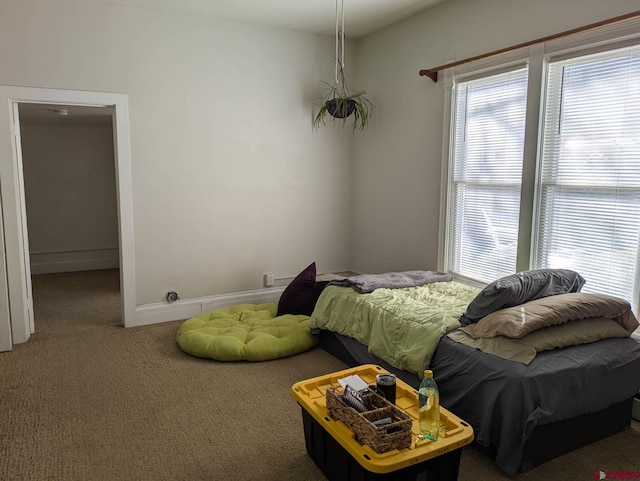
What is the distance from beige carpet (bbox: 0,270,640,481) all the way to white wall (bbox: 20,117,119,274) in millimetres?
2691

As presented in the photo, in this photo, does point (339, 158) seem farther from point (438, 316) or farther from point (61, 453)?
point (61, 453)

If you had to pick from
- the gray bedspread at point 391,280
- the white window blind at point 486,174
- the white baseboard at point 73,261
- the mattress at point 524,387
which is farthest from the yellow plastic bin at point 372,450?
the white baseboard at point 73,261

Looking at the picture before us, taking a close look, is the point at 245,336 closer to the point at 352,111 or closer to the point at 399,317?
the point at 399,317

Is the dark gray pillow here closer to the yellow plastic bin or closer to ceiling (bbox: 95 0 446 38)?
the yellow plastic bin

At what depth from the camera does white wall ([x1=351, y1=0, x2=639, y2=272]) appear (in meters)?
3.50

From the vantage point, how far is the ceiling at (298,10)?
3953mm

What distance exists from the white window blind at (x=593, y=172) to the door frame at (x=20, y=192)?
3.21 meters

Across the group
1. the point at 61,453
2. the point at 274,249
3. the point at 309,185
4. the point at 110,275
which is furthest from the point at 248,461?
the point at 110,275

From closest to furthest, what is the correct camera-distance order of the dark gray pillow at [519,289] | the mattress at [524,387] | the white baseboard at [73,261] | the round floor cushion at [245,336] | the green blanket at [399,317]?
the mattress at [524,387] → the dark gray pillow at [519,289] → the green blanket at [399,317] → the round floor cushion at [245,336] → the white baseboard at [73,261]

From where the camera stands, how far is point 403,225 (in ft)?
14.9

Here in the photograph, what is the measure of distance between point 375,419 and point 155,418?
141cm

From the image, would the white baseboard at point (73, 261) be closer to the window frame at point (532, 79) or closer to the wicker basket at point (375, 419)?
the window frame at point (532, 79)

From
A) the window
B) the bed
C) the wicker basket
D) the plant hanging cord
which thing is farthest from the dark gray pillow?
the plant hanging cord

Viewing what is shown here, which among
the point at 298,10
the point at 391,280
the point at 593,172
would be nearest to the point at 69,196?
the point at 298,10
